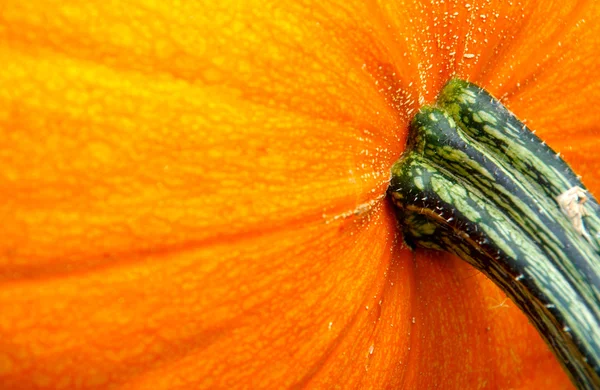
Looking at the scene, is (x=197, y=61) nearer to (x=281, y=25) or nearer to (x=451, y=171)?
(x=281, y=25)

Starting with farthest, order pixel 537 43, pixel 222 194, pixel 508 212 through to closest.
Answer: pixel 537 43 → pixel 508 212 → pixel 222 194

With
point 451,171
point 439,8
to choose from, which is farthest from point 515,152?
point 439,8

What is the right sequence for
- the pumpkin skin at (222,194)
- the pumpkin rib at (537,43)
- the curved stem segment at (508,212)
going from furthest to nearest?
the pumpkin rib at (537,43), the curved stem segment at (508,212), the pumpkin skin at (222,194)

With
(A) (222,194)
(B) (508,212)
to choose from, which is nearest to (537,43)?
(B) (508,212)

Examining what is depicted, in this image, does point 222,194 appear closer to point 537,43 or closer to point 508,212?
point 508,212

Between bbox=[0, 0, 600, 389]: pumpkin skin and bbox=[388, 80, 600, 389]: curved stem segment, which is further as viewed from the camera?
bbox=[388, 80, 600, 389]: curved stem segment

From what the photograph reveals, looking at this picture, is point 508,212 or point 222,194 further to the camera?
point 508,212
